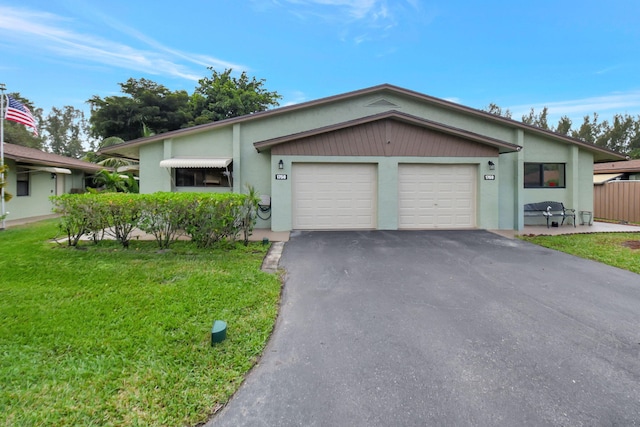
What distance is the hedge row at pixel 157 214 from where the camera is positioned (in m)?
6.37

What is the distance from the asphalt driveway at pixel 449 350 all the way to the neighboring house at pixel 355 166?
14.5 feet

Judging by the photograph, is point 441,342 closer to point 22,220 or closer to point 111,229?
point 111,229

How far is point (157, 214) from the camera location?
6422 millimetres

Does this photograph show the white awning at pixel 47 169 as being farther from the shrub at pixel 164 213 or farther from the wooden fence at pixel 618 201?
the wooden fence at pixel 618 201

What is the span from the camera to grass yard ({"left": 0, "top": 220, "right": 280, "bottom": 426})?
206 centimetres

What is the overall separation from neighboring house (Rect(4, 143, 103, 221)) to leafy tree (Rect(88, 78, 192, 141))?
11824 millimetres

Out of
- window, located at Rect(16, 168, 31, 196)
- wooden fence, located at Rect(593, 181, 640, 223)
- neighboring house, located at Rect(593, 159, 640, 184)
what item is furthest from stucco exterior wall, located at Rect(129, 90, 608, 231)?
neighboring house, located at Rect(593, 159, 640, 184)

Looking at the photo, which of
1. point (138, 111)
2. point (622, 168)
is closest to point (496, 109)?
point (622, 168)

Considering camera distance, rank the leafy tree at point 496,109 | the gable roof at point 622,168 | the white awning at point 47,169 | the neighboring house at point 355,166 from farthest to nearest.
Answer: the leafy tree at point 496,109
the gable roof at point 622,168
the white awning at point 47,169
the neighboring house at point 355,166

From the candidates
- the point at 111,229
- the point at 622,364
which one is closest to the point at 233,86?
the point at 111,229

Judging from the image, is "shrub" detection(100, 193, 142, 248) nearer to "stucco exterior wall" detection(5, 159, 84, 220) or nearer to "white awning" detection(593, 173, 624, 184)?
"stucco exterior wall" detection(5, 159, 84, 220)

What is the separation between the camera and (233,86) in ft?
97.6

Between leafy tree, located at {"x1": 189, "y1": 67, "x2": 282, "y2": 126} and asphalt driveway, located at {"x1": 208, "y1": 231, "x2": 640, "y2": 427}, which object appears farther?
leafy tree, located at {"x1": 189, "y1": 67, "x2": 282, "y2": 126}

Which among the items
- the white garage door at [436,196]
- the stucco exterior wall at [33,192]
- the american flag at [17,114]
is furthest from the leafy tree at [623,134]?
the stucco exterior wall at [33,192]
